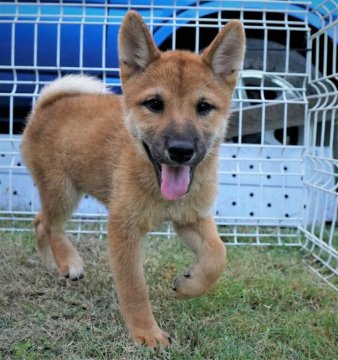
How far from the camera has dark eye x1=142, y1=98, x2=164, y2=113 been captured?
2562mm

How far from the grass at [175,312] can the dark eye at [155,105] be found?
97 centimetres

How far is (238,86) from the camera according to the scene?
4.11 m

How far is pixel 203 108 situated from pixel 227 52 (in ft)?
1.19

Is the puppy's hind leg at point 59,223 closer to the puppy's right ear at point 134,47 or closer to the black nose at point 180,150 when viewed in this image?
the puppy's right ear at point 134,47

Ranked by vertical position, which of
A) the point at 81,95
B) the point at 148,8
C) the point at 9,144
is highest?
the point at 148,8

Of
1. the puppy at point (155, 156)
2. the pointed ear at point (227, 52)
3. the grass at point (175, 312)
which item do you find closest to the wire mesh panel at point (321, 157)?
the grass at point (175, 312)

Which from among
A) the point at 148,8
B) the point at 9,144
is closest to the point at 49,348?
the point at 9,144

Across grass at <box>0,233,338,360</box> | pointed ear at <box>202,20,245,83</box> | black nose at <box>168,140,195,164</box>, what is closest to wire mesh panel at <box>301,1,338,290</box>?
grass at <box>0,233,338,360</box>

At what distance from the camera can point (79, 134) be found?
3221 mm

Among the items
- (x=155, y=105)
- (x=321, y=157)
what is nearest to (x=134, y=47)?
(x=155, y=105)

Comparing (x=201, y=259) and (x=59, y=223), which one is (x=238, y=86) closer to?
(x=59, y=223)

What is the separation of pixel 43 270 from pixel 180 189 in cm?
127

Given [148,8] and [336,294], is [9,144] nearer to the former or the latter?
[148,8]

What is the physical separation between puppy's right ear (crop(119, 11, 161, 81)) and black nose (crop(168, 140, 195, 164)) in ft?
2.02
